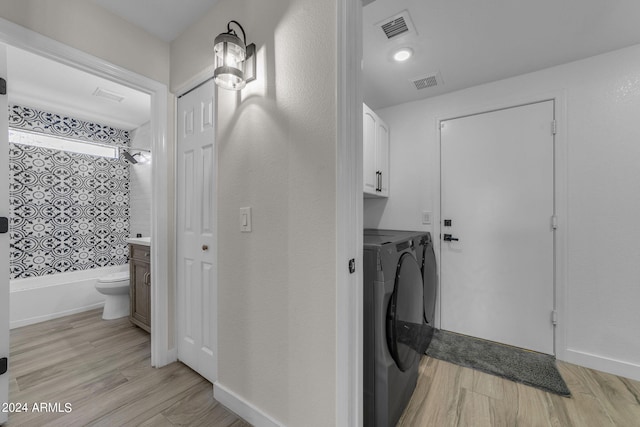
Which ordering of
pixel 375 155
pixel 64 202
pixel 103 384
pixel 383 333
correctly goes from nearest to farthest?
1. pixel 383 333
2. pixel 103 384
3. pixel 375 155
4. pixel 64 202

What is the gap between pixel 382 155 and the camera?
2504mm

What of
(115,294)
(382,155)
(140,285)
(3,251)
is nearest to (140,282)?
(140,285)

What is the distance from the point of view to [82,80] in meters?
Result: 2.33

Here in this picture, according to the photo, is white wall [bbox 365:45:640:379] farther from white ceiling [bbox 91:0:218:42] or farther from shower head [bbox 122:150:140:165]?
shower head [bbox 122:150:140:165]

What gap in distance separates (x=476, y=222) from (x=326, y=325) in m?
1.93

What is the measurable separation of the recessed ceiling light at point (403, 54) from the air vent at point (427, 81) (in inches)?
13.4

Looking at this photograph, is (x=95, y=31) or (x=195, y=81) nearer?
(x=95, y=31)

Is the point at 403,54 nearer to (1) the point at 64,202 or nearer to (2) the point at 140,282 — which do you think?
(2) the point at 140,282

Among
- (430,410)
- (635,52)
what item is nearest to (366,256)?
(430,410)

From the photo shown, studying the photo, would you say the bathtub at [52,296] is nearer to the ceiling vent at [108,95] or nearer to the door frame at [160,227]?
the door frame at [160,227]

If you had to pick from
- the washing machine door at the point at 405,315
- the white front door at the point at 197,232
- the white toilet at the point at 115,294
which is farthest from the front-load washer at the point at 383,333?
the white toilet at the point at 115,294

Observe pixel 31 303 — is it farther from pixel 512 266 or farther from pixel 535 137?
pixel 535 137

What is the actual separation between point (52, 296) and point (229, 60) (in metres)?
3.30

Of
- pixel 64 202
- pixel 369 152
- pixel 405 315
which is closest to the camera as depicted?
pixel 405 315
